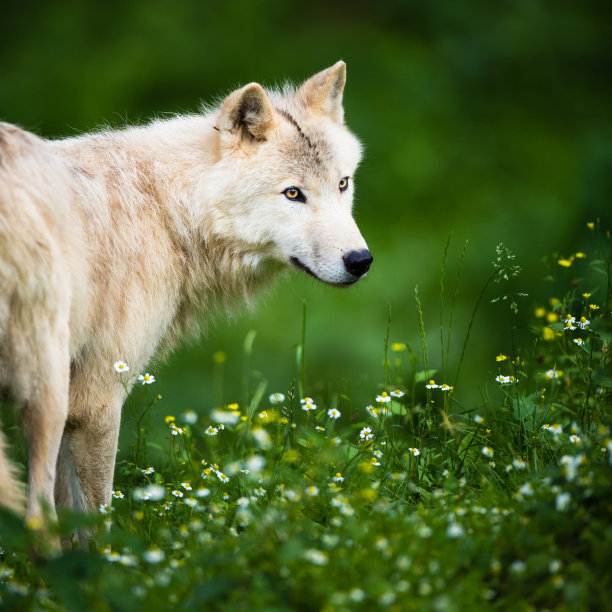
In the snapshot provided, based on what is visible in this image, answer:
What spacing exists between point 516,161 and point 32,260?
21.0ft

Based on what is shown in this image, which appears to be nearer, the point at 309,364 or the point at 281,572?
the point at 281,572

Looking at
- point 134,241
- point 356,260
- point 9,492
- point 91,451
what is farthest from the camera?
point 356,260

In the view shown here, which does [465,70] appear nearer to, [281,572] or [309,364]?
[309,364]

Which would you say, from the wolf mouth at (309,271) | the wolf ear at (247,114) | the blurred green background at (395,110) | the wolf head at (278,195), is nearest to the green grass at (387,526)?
the wolf mouth at (309,271)

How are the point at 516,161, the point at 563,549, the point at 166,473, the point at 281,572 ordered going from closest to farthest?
1. the point at 281,572
2. the point at 563,549
3. the point at 166,473
4. the point at 516,161

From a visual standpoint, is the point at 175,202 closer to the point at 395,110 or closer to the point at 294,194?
the point at 294,194

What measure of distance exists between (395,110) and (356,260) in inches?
187

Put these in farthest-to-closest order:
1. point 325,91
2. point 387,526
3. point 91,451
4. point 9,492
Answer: point 325,91 → point 91,451 → point 9,492 → point 387,526

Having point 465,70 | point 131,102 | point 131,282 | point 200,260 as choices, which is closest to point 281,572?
point 131,282

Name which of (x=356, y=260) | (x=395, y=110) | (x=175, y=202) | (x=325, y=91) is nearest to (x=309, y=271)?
(x=356, y=260)

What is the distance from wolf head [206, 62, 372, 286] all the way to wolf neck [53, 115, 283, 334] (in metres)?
0.07

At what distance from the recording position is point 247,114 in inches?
153

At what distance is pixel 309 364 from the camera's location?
22.2 ft

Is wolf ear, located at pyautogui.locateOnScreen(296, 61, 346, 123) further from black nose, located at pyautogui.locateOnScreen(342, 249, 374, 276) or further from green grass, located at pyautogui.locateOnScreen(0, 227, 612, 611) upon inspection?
green grass, located at pyautogui.locateOnScreen(0, 227, 612, 611)
